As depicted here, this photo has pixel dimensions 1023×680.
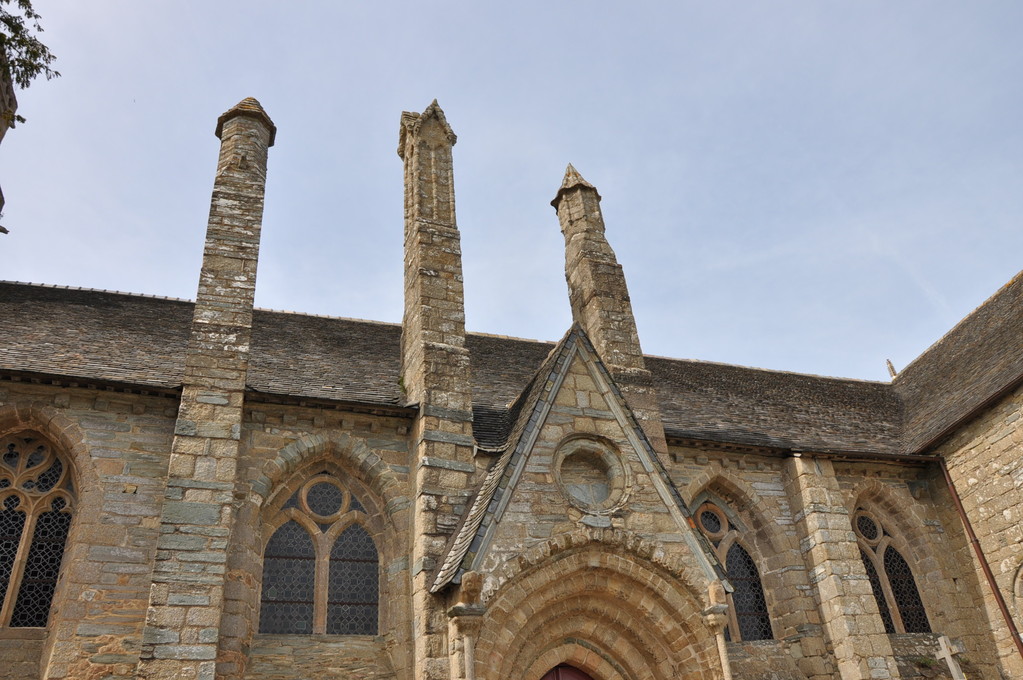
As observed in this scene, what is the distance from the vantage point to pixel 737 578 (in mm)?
11844

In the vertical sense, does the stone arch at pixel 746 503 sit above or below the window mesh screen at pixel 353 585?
above

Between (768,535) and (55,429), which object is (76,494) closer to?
(55,429)

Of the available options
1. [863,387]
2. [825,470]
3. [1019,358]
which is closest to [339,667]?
[825,470]

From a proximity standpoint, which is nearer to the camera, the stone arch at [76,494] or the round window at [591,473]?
the stone arch at [76,494]

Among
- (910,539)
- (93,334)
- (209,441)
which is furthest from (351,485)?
(910,539)

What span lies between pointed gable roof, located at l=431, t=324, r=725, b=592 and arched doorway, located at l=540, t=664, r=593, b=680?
1.77 meters

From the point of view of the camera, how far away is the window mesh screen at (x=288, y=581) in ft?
31.0

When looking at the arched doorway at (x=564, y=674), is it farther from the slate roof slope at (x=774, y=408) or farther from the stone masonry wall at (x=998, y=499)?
the stone masonry wall at (x=998, y=499)

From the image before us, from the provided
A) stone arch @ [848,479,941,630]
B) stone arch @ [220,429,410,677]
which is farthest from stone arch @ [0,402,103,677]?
stone arch @ [848,479,941,630]

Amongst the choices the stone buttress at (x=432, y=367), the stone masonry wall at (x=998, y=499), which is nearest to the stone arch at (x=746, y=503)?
the stone masonry wall at (x=998, y=499)

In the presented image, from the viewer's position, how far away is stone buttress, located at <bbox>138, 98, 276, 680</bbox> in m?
8.06

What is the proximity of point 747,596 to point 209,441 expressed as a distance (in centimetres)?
770

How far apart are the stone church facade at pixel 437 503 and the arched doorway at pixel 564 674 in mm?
31

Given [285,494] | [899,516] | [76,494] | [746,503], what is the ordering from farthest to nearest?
[899,516]
[746,503]
[285,494]
[76,494]
